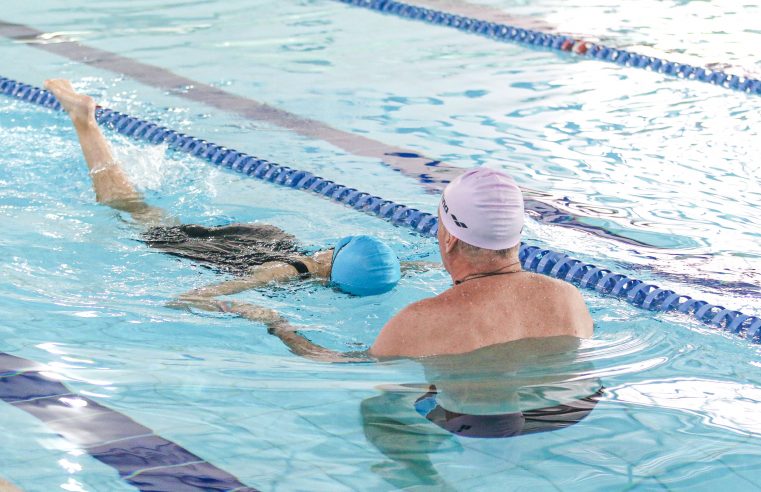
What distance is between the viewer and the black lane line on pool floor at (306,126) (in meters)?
5.14

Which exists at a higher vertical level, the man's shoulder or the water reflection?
the man's shoulder

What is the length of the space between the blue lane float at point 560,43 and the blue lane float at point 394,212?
3.01 meters

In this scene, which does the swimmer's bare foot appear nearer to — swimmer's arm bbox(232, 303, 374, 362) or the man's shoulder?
swimmer's arm bbox(232, 303, 374, 362)

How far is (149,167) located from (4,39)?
9.97 ft

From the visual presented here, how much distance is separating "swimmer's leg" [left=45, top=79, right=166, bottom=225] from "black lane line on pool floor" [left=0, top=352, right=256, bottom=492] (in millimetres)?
1758

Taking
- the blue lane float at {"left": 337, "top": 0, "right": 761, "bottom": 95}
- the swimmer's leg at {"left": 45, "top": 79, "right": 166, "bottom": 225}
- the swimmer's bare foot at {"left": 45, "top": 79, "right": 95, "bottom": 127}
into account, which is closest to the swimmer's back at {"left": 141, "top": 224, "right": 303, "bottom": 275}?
the swimmer's leg at {"left": 45, "top": 79, "right": 166, "bottom": 225}

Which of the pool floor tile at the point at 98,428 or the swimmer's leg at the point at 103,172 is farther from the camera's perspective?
the swimmer's leg at the point at 103,172

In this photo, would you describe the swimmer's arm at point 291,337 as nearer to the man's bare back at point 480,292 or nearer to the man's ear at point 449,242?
the man's bare back at point 480,292

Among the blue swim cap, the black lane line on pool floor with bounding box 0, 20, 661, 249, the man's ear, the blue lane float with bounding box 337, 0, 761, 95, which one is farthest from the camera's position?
the blue lane float with bounding box 337, 0, 761, 95

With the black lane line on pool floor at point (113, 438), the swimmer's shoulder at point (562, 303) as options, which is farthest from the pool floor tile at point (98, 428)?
the swimmer's shoulder at point (562, 303)

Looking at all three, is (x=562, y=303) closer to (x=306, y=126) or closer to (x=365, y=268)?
(x=365, y=268)

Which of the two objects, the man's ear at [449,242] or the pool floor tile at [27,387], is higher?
the man's ear at [449,242]

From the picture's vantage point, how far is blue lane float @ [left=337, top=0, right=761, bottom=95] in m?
7.19

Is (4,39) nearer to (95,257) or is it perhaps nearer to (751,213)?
(95,257)
